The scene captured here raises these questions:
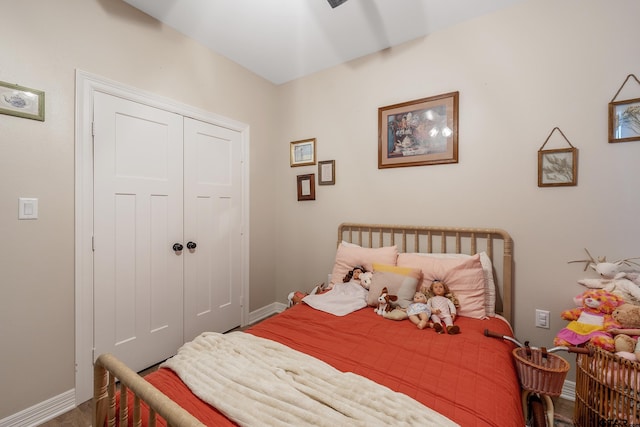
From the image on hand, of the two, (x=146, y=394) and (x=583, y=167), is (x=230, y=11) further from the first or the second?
(x=583, y=167)

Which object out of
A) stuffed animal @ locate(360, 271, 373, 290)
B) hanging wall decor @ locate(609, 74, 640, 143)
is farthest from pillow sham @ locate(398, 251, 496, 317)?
hanging wall decor @ locate(609, 74, 640, 143)

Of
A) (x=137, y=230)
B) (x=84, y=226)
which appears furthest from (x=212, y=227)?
(x=84, y=226)

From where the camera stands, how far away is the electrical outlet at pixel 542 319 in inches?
73.3

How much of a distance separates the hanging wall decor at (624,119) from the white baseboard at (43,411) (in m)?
3.67

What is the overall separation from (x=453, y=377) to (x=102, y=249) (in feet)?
7.16

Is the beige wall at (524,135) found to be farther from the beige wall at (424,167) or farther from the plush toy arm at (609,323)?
the plush toy arm at (609,323)

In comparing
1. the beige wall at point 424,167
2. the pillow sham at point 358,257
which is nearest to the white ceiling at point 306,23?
the beige wall at point 424,167

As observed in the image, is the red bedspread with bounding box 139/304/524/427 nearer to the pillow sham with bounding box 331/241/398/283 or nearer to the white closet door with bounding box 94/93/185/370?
the pillow sham with bounding box 331/241/398/283

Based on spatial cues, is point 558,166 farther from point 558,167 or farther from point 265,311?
point 265,311

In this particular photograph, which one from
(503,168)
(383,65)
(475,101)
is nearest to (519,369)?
(503,168)

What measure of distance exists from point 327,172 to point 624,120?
210 centimetres

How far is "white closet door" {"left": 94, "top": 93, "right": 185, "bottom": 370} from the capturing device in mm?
1851

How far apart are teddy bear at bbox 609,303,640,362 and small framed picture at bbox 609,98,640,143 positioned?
38.1 inches

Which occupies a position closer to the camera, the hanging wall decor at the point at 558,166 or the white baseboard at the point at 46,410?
the white baseboard at the point at 46,410
